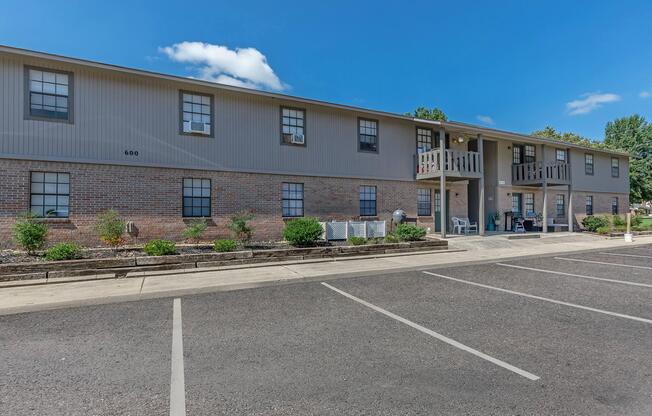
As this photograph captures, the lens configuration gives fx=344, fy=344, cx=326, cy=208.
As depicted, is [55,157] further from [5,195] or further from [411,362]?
[411,362]

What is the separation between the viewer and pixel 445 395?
3010 mm

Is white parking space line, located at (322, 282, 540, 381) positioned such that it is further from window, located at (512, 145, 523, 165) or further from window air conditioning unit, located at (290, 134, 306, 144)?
window, located at (512, 145, 523, 165)

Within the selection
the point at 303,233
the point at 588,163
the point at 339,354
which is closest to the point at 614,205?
the point at 588,163

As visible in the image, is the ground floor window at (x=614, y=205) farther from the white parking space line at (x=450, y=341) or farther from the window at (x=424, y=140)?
the white parking space line at (x=450, y=341)

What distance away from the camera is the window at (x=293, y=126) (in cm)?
1388

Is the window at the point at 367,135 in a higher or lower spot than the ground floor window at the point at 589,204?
higher

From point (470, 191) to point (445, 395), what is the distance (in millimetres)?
18344

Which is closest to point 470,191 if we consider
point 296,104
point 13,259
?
point 296,104

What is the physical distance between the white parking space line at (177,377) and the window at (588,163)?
2683 centimetres

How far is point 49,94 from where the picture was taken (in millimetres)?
10383

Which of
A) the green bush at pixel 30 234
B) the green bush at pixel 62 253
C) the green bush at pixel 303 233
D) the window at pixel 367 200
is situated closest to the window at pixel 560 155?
the window at pixel 367 200

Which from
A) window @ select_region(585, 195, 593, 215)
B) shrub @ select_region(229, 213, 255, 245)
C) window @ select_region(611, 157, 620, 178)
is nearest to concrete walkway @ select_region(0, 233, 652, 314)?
shrub @ select_region(229, 213, 255, 245)

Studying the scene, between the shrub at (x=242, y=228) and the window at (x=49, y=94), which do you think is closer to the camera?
the window at (x=49, y=94)

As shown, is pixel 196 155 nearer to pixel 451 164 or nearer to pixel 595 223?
pixel 451 164
